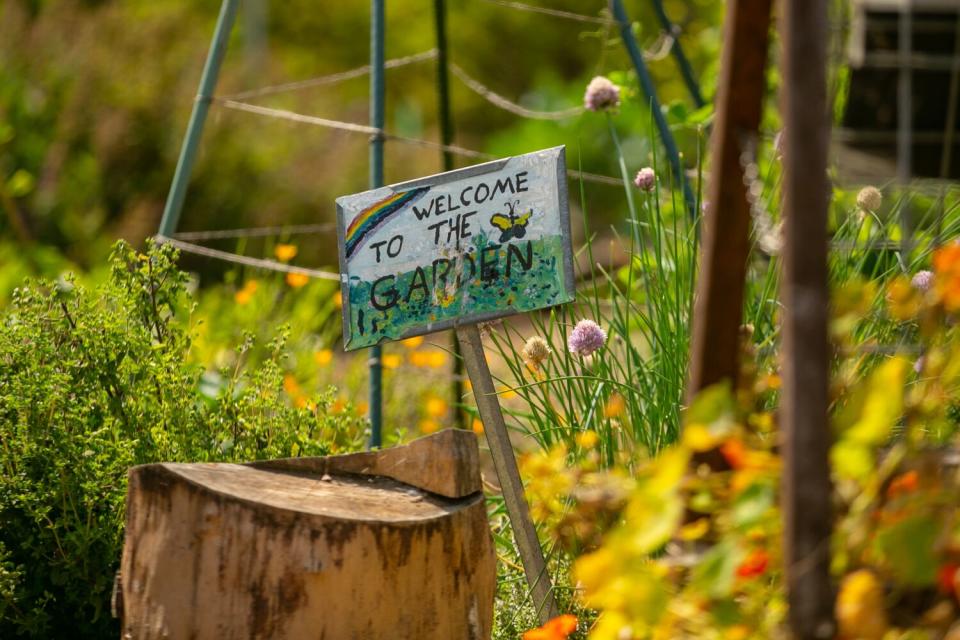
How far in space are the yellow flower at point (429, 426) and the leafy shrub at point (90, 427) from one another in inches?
48.2

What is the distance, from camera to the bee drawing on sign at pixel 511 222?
2.17 meters

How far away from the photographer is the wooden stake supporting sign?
216 cm

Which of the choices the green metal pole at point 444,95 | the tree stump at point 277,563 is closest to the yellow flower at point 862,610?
the tree stump at point 277,563

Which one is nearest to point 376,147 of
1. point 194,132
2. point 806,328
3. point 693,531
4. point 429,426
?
point 194,132

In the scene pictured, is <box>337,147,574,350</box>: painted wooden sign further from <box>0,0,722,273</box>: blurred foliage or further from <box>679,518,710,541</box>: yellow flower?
<box>0,0,722,273</box>: blurred foliage

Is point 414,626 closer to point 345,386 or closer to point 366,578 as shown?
point 366,578

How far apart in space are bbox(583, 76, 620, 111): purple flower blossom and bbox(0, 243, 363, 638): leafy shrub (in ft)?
2.88

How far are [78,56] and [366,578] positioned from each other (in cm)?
638

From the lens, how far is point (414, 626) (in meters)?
1.90

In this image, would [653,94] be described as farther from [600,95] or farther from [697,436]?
[697,436]

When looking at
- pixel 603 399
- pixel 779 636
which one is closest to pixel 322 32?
pixel 603 399

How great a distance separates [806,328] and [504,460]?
3.40 feet

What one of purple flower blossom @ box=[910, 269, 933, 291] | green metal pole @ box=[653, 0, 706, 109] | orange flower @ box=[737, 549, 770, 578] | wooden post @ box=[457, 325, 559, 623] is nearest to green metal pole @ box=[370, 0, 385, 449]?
green metal pole @ box=[653, 0, 706, 109]

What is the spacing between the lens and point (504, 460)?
2.18m
